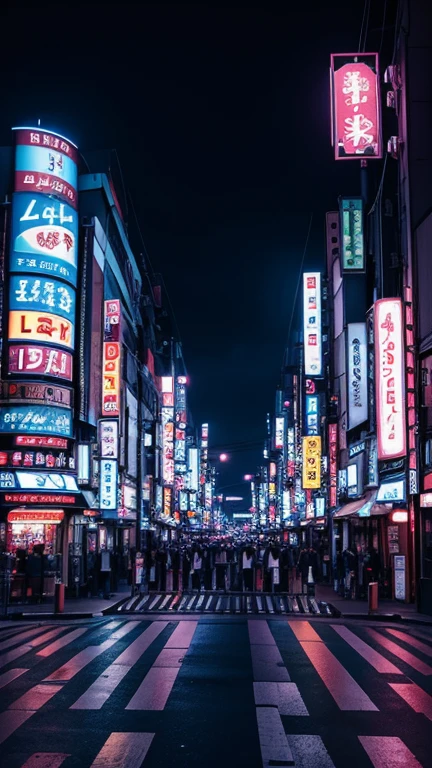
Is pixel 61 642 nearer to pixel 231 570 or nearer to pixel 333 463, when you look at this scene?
pixel 231 570

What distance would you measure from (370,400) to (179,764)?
30.6m

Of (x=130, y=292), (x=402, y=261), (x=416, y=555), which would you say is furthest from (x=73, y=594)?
(x=130, y=292)

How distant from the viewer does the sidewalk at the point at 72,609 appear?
2573 centimetres

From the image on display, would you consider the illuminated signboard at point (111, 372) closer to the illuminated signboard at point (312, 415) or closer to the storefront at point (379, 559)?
the storefront at point (379, 559)

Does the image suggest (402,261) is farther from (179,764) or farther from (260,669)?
(179,764)

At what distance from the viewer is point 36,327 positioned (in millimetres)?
34406

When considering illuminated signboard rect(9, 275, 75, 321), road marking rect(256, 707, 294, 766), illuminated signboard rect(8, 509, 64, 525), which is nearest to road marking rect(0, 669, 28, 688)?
road marking rect(256, 707, 294, 766)

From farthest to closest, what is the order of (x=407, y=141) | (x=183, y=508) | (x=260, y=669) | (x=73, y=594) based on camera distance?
(x=183, y=508) → (x=73, y=594) → (x=407, y=141) → (x=260, y=669)

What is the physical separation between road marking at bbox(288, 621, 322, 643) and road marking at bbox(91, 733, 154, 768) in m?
9.85

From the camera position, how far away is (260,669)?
50.5 feet

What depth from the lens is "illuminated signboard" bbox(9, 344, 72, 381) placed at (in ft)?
111

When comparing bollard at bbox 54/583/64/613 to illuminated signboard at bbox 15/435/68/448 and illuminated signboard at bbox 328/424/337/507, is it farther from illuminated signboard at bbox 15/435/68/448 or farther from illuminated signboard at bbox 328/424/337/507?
illuminated signboard at bbox 328/424/337/507

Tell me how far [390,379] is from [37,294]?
46.7ft

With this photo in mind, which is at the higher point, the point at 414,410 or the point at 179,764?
the point at 414,410
